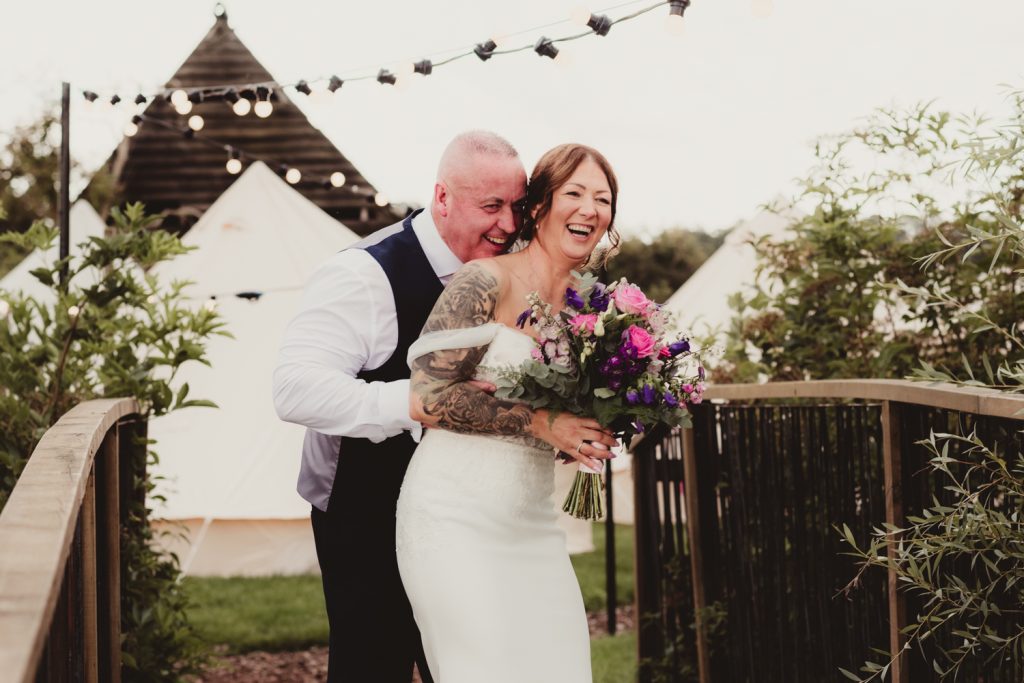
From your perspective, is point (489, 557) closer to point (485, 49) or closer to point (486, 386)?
point (486, 386)

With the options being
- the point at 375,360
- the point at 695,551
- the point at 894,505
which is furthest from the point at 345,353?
the point at 695,551

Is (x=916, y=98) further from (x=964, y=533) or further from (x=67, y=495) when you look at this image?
(x=67, y=495)

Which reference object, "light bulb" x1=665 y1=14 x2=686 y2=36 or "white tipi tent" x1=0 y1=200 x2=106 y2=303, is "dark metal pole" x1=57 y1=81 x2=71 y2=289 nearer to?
"light bulb" x1=665 y1=14 x2=686 y2=36

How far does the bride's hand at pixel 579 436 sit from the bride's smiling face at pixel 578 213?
0.47 metres

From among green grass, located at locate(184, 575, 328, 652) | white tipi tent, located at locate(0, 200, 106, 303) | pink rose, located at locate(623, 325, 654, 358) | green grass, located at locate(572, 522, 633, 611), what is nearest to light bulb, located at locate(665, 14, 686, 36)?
pink rose, located at locate(623, 325, 654, 358)

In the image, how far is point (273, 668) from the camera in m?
5.98

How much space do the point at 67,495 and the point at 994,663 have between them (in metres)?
1.91

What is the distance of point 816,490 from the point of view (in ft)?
10.9

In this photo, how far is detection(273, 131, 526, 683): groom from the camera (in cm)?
300

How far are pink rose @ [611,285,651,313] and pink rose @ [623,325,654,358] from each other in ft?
0.23

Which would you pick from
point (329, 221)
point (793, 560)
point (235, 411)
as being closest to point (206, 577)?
point (235, 411)

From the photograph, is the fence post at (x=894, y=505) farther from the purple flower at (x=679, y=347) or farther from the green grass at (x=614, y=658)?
the green grass at (x=614, y=658)

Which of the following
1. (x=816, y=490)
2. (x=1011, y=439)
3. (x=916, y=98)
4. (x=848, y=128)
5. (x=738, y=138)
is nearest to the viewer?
(x=1011, y=439)

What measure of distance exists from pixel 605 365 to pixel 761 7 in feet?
6.61
